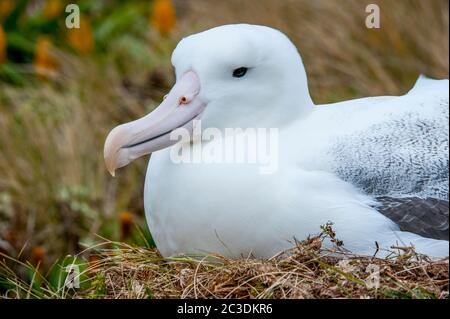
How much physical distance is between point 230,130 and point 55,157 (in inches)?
113

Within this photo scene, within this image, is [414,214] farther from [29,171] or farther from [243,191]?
[29,171]

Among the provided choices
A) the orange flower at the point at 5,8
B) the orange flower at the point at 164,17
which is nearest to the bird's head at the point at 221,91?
the orange flower at the point at 164,17

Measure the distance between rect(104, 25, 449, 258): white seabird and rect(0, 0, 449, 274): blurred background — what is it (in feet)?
5.02

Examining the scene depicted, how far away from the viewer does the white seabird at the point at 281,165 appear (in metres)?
4.04

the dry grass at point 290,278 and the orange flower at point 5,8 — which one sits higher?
the orange flower at point 5,8

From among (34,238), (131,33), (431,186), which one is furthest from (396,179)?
(131,33)

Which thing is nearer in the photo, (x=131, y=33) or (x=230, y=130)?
(x=230, y=130)

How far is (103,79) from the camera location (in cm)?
771

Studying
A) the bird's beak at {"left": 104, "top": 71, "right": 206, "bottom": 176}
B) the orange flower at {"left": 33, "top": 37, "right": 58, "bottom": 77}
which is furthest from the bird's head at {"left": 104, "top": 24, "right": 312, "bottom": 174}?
the orange flower at {"left": 33, "top": 37, "right": 58, "bottom": 77}

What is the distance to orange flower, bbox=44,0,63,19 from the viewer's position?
8656mm

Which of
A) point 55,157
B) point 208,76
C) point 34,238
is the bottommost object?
point 34,238

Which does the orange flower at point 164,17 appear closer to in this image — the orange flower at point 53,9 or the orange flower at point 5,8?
the orange flower at point 53,9

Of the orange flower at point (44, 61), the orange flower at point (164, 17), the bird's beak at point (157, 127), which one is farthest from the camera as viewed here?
the orange flower at point (164, 17)

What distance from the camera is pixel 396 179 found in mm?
4094
